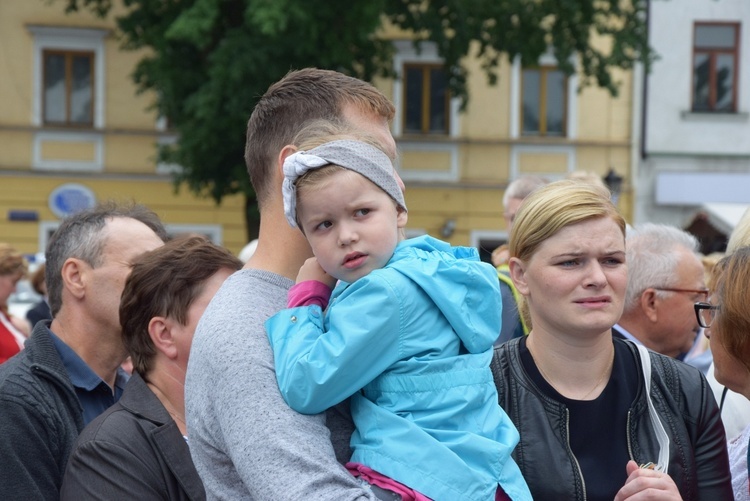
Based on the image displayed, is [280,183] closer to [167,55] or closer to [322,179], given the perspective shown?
[322,179]

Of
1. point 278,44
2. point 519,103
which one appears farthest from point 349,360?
point 519,103

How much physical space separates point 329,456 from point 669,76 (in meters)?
21.3

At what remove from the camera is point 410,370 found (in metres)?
2.34

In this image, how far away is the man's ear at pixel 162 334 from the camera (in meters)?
A: 3.29

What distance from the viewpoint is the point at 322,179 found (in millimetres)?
2408

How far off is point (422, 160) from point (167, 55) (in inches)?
269

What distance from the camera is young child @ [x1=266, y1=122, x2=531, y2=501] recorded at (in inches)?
89.5

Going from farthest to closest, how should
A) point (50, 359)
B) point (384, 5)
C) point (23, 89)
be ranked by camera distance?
point (23, 89), point (384, 5), point (50, 359)

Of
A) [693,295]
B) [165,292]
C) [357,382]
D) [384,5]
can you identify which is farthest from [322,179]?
[384,5]

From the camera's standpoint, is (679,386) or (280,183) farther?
(679,386)

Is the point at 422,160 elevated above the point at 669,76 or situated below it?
below

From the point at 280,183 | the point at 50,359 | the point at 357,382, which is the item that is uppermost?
the point at 280,183

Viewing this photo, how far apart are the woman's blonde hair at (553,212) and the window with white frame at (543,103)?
63.0ft

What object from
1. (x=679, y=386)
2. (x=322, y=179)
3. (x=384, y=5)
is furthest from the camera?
(x=384, y=5)
